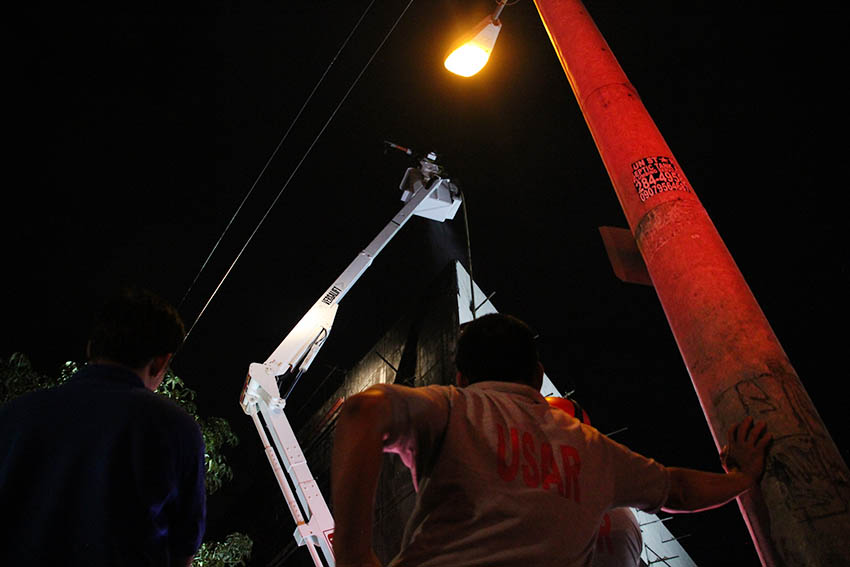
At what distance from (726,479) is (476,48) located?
4.76 m

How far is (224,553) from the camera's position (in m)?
11.9

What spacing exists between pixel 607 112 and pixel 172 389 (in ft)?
33.7

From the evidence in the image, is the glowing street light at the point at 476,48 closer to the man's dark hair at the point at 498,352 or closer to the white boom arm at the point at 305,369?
the man's dark hair at the point at 498,352

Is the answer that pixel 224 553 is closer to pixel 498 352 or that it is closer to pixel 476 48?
pixel 476 48

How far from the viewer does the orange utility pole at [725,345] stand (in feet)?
6.82

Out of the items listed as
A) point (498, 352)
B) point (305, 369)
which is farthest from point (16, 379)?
point (498, 352)

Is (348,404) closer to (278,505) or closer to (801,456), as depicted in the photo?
(801,456)

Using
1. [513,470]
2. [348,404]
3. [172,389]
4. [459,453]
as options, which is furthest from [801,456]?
[172,389]

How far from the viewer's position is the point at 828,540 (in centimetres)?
196

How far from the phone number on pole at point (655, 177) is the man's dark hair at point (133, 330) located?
2.52 meters

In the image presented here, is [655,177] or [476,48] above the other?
[476,48]

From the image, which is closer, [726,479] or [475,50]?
[726,479]

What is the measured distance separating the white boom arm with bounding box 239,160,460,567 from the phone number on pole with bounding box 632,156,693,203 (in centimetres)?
762

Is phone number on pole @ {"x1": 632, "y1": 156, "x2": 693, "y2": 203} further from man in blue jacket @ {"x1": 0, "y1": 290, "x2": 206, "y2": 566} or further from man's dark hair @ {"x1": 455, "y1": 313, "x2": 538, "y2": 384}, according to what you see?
man in blue jacket @ {"x1": 0, "y1": 290, "x2": 206, "y2": 566}
